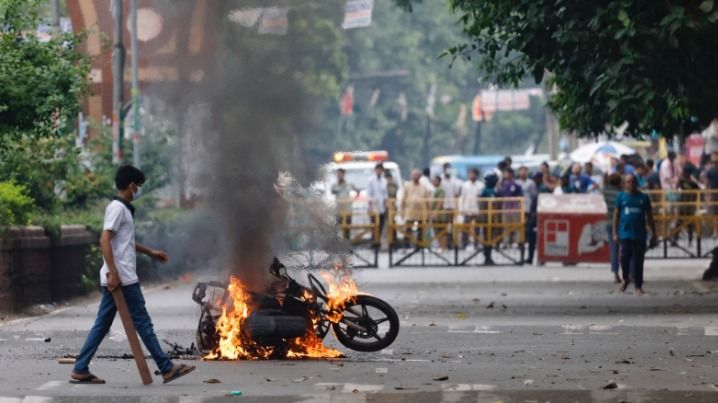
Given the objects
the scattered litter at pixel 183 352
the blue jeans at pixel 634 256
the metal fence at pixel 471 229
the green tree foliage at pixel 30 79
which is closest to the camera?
the scattered litter at pixel 183 352

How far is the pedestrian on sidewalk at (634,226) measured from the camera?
21.3m

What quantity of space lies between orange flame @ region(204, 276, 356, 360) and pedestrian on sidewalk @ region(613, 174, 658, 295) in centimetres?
857

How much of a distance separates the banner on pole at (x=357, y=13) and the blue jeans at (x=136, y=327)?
14.1 ft

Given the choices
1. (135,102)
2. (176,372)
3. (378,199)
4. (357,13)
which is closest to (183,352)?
(176,372)

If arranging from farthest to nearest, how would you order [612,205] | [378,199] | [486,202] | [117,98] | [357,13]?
1. [378,199]
2. [486,202]
3. [117,98]
4. [612,205]
5. [357,13]

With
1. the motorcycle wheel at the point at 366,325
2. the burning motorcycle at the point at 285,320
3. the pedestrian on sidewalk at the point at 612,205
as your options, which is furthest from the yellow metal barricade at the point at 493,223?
the burning motorcycle at the point at 285,320

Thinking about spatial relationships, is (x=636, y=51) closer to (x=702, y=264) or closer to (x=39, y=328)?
(x=39, y=328)

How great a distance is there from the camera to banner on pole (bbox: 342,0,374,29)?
1510 cm

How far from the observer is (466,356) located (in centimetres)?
1391

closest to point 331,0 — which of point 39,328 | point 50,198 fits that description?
point 39,328

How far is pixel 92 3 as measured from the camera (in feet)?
64.6

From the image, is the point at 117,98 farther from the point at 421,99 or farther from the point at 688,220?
the point at 421,99

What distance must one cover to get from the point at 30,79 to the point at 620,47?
6409 mm

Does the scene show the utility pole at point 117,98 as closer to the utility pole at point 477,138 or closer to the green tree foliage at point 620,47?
the green tree foliage at point 620,47
